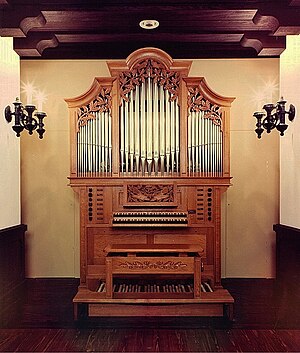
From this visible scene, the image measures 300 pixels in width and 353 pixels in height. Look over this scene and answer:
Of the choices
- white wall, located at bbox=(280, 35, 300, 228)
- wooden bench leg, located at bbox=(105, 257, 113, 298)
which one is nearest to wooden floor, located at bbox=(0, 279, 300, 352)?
wooden bench leg, located at bbox=(105, 257, 113, 298)

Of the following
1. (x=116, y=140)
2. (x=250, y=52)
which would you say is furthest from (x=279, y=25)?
(x=116, y=140)

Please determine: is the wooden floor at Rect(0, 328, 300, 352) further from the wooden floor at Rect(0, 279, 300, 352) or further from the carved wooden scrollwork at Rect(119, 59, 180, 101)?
the carved wooden scrollwork at Rect(119, 59, 180, 101)

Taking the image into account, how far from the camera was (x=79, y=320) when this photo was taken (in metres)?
4.67

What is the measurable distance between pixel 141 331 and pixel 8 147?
2.39m

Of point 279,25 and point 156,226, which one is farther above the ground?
point 279,25

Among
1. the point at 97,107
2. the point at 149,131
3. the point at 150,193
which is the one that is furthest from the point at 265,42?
the point at 150,193

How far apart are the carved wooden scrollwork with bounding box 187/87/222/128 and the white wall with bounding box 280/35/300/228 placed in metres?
0.77

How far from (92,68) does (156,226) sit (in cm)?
232

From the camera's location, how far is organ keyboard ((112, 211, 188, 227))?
5250 millimetres

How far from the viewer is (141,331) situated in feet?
14.3

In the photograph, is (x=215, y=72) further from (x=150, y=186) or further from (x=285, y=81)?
(x=150, y=186)

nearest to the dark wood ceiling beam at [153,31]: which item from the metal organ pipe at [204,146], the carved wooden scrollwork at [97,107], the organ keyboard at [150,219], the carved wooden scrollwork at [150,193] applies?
the carved wooden scrollwork at [97,107]

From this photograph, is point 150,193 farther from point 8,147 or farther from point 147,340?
point 147,340

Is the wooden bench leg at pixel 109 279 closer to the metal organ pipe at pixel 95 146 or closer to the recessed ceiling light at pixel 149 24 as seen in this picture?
the metal organ pipe at pixel 95 146
